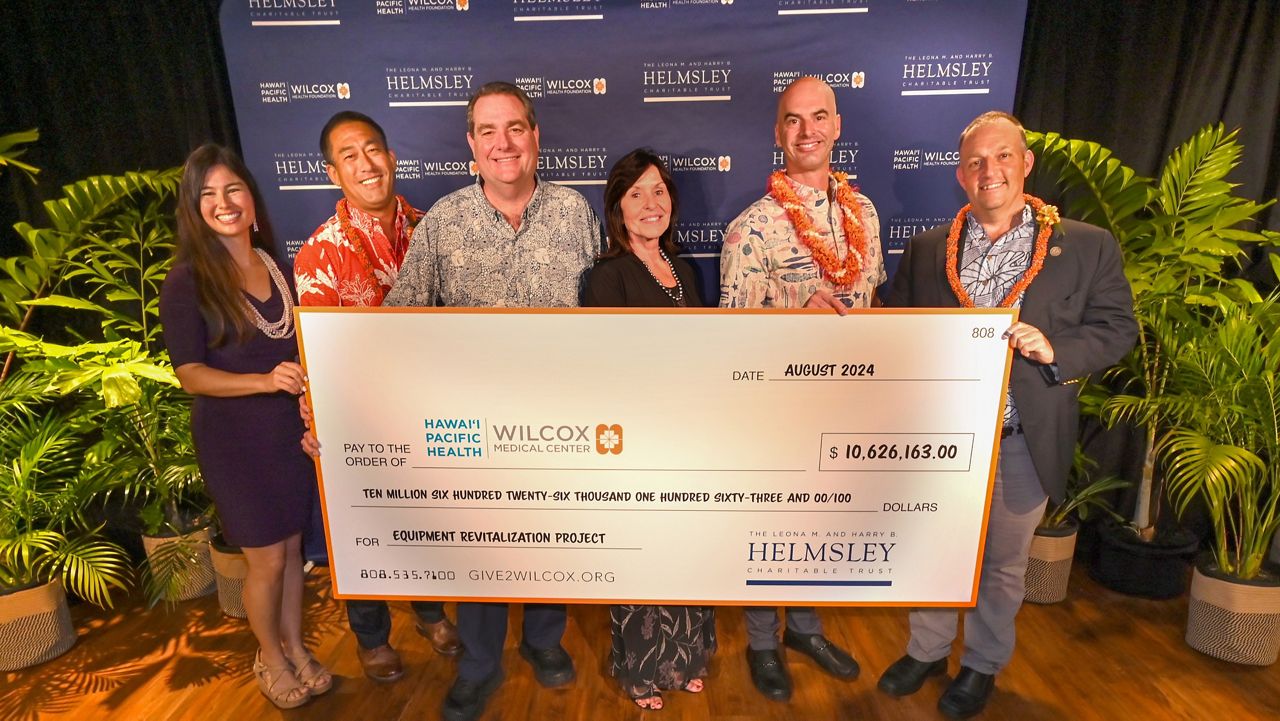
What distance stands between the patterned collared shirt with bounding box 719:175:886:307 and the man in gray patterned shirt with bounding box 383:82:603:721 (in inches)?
19.1

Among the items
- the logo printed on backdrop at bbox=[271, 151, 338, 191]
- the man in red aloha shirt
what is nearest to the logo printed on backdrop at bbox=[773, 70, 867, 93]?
the man in red aloha shirt

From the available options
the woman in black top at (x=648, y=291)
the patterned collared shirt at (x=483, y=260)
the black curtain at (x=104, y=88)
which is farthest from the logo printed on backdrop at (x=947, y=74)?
the black curtain at (x=104, y=88)

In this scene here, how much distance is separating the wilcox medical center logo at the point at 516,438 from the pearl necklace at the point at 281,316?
0.59 metres

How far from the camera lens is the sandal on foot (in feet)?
7.42

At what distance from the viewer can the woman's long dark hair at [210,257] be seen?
6.27 feet

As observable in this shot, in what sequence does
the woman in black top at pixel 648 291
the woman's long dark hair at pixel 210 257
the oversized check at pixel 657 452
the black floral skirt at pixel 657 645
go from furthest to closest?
the black floral skirt at pixel 657 645
the woman in black top at pixel 648 291
the woman's long dark hair at pixel 210 257
the oversized check at pixel 657 452

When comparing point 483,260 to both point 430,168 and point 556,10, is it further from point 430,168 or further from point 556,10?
point 556,10

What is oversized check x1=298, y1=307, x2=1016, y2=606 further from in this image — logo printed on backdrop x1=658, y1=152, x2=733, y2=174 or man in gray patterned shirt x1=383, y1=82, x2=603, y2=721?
logo printed on backdrop x1=658, y1=152, x2=733, y2=174

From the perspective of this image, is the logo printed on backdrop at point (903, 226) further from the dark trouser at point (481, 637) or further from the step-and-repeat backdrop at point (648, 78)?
the dark trouser at point (481, 637)

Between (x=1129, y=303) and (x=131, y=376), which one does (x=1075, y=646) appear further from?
(x=131, y=376)

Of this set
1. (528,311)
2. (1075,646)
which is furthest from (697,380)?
(1075,646)

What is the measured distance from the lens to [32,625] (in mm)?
2562

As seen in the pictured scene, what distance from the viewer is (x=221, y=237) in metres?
1.99

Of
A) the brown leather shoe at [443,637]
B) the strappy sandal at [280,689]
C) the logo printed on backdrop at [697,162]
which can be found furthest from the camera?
the logo printed on backdrop at [697,162]
